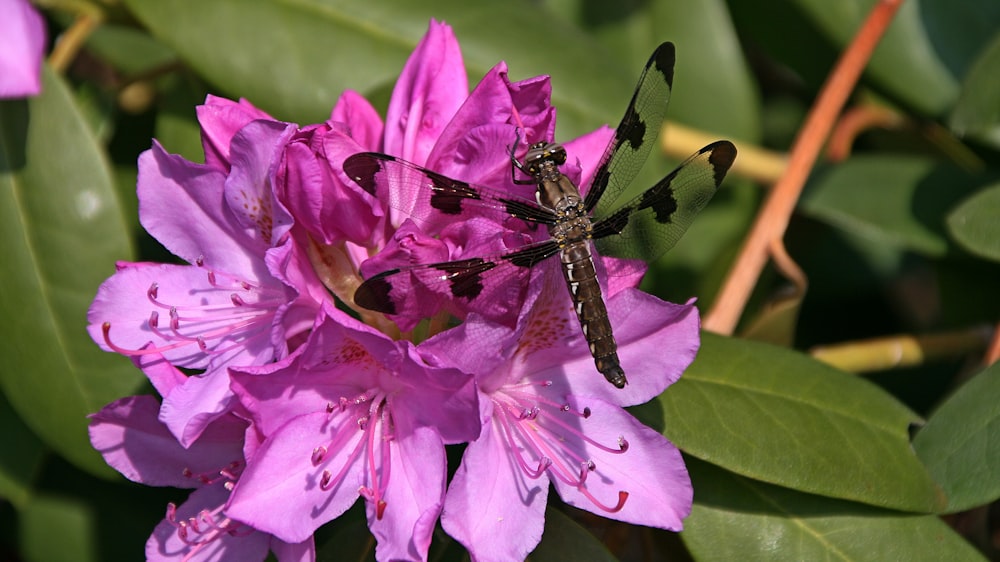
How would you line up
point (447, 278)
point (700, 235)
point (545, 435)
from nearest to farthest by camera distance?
point (447, 278), point (545, 435), point (700, 235)

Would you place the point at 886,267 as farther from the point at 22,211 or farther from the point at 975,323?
the point at 22,211

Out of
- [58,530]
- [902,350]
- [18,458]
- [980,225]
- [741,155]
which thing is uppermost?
[980,225]

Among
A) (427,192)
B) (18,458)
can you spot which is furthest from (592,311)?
(18,458)

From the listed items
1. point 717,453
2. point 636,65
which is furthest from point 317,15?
point 717,453

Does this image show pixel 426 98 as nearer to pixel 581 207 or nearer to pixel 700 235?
pixel 581 207

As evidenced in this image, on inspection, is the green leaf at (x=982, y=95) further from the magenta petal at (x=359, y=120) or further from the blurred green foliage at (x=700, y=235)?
the magenta petal at (x=359, y=120)

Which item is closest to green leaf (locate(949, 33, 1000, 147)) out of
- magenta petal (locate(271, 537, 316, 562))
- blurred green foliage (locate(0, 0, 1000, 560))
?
blurred green foliage (locate(0, 0, 1000, 560))

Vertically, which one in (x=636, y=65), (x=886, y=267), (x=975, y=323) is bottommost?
(x=886, y=267)
